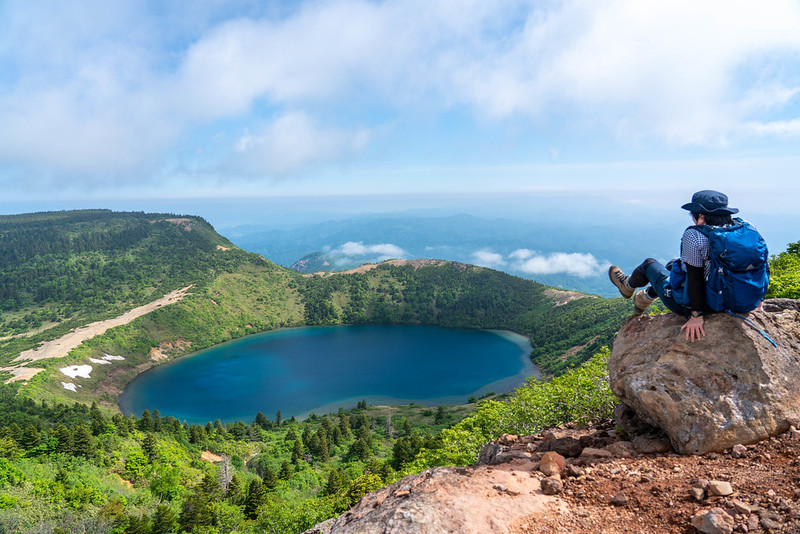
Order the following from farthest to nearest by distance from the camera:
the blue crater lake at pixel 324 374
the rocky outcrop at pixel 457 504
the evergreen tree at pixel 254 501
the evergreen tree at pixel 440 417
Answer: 1. the blue crater lake at pixel 324 374
2. the evergreen tree at pixel 440 417
3. the evergreen tree at pixel 254 501
4. the rocky outcrop at pixel 457 504

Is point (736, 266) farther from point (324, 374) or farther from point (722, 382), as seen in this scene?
point (324, 374)

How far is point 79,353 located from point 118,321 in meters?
23.6

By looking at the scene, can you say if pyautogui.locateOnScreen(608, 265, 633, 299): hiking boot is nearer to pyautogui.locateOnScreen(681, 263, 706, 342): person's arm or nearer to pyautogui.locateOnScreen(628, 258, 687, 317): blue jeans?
pyautogui.locateOnScreen(628, 258, 687, 317): blue jeans

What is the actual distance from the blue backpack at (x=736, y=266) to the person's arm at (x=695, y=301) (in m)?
0.13

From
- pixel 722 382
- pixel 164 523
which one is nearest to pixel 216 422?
pixel 164 523

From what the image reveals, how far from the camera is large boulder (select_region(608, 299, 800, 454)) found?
587cm

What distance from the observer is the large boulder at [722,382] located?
587cm

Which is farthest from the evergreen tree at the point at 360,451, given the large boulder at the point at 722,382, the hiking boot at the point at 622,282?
the large boulder at the point at 722,382

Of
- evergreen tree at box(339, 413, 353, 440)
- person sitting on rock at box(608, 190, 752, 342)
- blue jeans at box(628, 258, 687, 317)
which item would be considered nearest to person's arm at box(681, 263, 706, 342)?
person sitting on rock at box(608, 190, 752, 342)

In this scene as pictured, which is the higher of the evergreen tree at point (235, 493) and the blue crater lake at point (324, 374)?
the evergreen tree at point (235, 493)

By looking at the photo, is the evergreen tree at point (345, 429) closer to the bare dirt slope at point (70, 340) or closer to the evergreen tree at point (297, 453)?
the evergreen tree at point (297, 453)

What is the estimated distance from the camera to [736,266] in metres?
5.90

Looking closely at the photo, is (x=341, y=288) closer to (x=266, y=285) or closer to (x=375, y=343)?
(x=266, y=285)

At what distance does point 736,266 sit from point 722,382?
1.87m
